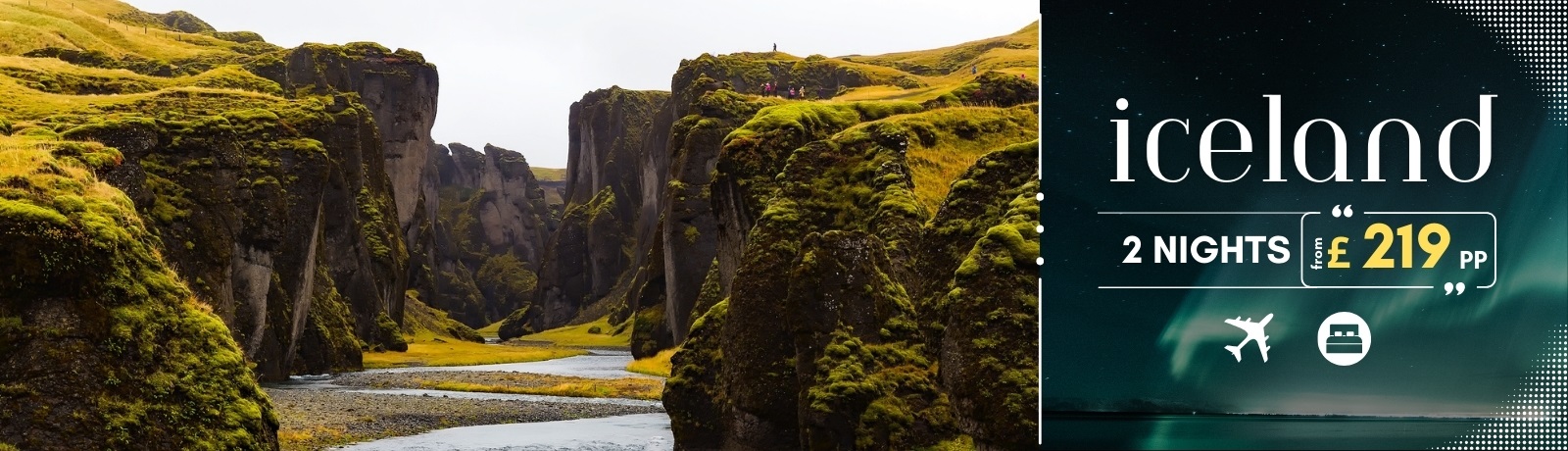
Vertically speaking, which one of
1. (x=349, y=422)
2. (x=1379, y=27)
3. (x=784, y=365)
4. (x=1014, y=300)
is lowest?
(x=349, y=422)

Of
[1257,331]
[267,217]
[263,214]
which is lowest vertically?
[1257,331]

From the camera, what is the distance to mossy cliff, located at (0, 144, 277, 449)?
105 ft

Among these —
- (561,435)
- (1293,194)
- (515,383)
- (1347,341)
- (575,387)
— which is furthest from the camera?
(515,383)

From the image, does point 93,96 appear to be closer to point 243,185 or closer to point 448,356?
point 243,185

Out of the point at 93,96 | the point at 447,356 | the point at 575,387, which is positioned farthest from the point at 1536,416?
the point at 447,356

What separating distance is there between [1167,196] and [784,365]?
67.9 ft

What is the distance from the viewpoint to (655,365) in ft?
365

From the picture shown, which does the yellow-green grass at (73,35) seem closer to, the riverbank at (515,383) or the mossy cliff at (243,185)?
the mossy cliff at (243,185)

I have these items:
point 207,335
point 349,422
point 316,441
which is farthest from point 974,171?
point 349,422

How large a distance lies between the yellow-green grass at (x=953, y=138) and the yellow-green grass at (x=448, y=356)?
72.6 m

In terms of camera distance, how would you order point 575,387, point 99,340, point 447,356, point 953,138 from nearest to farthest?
point 99,340 → point 953,138 → point 575,387 → point 447,356

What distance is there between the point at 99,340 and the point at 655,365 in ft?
258

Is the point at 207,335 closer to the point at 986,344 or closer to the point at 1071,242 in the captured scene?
the point at 986,344

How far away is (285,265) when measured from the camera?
93875mm
